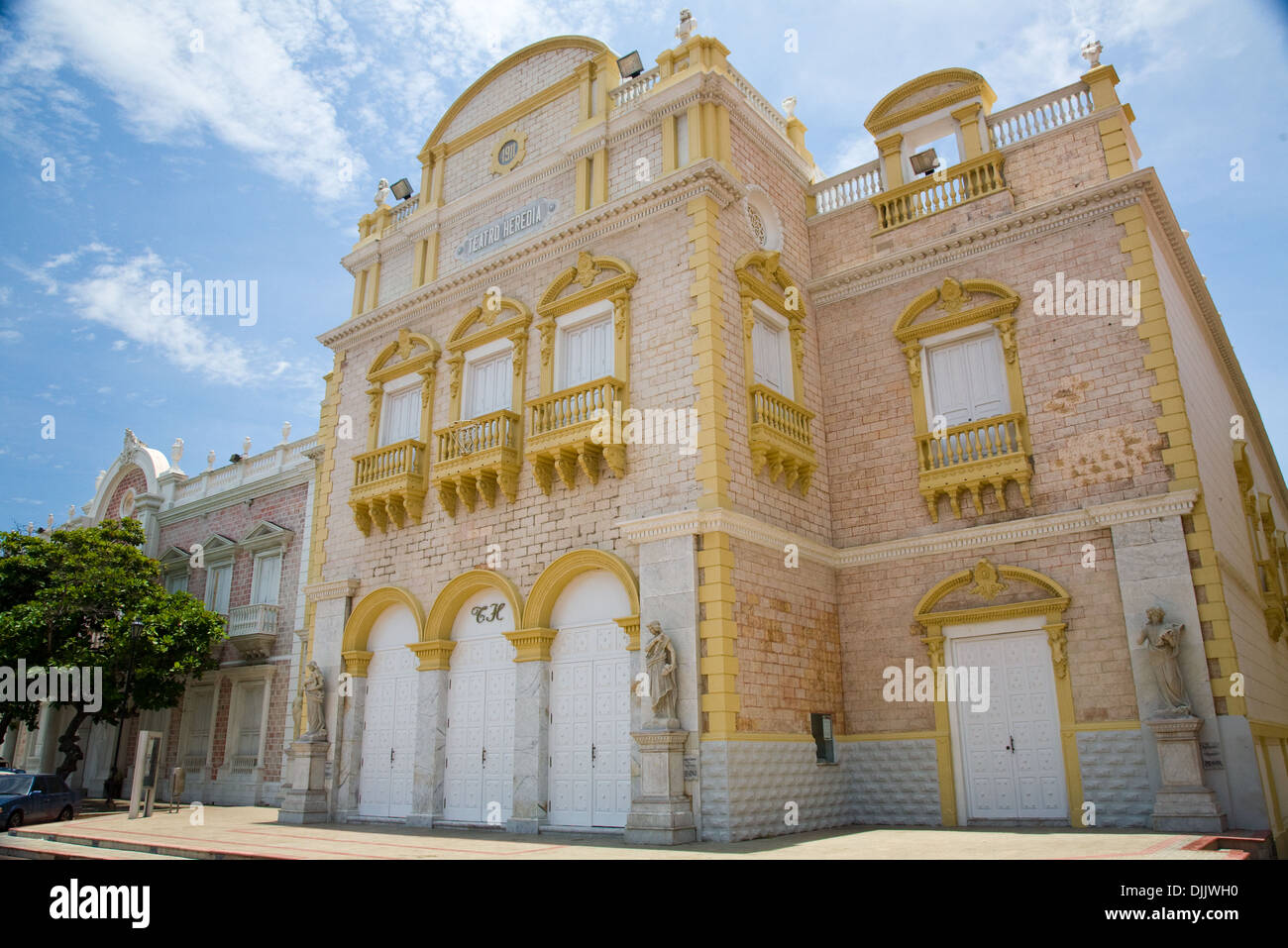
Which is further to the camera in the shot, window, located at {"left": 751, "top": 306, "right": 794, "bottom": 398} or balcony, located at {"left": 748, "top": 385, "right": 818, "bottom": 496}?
window, located at {"left": 751, "top": 306, "right": 794, "bottom": 398}

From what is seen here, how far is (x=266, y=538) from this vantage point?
2488 cm

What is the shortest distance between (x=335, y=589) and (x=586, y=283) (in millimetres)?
7840

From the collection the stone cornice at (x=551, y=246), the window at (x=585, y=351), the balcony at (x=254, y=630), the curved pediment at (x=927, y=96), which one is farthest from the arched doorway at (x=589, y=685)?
the balcony at (x=254, y=630)

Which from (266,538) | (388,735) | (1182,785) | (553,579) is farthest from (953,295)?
(266,538)

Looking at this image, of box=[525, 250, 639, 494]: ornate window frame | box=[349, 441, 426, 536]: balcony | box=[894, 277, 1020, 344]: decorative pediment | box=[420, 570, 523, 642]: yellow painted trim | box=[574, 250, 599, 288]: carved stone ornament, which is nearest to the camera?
box=[525, 250, 639, 494]: ornate window frame

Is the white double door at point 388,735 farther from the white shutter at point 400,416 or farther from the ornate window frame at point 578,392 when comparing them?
the ornate window frame at point 578,392

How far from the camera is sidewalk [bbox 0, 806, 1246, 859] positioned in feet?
32.8

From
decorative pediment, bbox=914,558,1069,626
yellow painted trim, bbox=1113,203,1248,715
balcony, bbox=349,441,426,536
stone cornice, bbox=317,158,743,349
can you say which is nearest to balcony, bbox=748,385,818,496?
decorative pediment, bbox=914,558,1069,626

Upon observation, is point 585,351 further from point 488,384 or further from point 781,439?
point 781,439

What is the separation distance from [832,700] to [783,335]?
639 centimetres

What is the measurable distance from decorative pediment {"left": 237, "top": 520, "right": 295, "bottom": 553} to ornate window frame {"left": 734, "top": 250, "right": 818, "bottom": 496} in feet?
49.5

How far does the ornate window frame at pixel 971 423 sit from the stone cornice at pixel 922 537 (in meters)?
0.42

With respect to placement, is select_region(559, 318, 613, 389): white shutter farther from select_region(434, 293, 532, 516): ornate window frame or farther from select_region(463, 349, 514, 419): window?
select_region(463, 349, 514, 419): window
